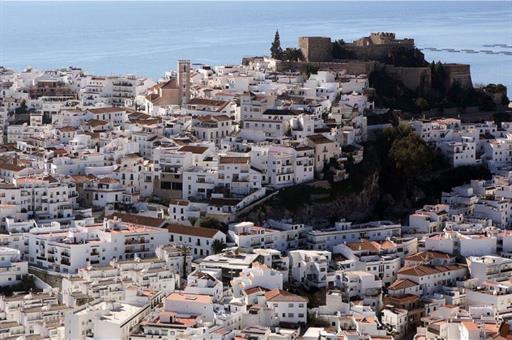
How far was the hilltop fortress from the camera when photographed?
4044 cm

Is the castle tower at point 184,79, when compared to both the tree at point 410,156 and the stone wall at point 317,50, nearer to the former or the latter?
the stone wall at point 317,50

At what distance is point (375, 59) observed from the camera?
42.5 meters

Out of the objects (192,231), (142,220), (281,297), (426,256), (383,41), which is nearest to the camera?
(281,297)

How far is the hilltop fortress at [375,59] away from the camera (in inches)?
1592

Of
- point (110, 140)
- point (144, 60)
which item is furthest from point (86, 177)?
point (144, 60)

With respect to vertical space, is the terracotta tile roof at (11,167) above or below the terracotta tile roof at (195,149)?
below

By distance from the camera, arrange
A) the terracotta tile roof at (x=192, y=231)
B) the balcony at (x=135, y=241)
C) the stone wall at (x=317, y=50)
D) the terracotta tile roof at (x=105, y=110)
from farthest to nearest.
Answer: the stone wall at (x=317, y=50), the terracotta tile roof at (x=105, y=110), the terracotta tile roof at (x=192, y=231), the balcony at (x=135, y=241)

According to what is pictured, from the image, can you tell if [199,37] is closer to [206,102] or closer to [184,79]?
[184,79]

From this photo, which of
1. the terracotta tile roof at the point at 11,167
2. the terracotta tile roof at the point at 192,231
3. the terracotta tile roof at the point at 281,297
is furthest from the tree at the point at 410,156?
the terracotta tile roof at the point at 11,167

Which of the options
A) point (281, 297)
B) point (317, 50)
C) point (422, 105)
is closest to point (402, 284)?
point (281, 297)

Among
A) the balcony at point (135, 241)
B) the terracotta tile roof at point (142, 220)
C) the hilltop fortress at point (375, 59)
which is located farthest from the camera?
the hilltop fortress at point (375, 59)

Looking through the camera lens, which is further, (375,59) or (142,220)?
(375,59)

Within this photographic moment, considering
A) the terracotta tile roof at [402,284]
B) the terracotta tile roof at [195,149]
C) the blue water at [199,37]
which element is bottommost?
the terracotta tile roof at [402,284]

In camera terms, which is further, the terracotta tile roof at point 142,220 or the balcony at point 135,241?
the terracotta tile roof at point 142,220
